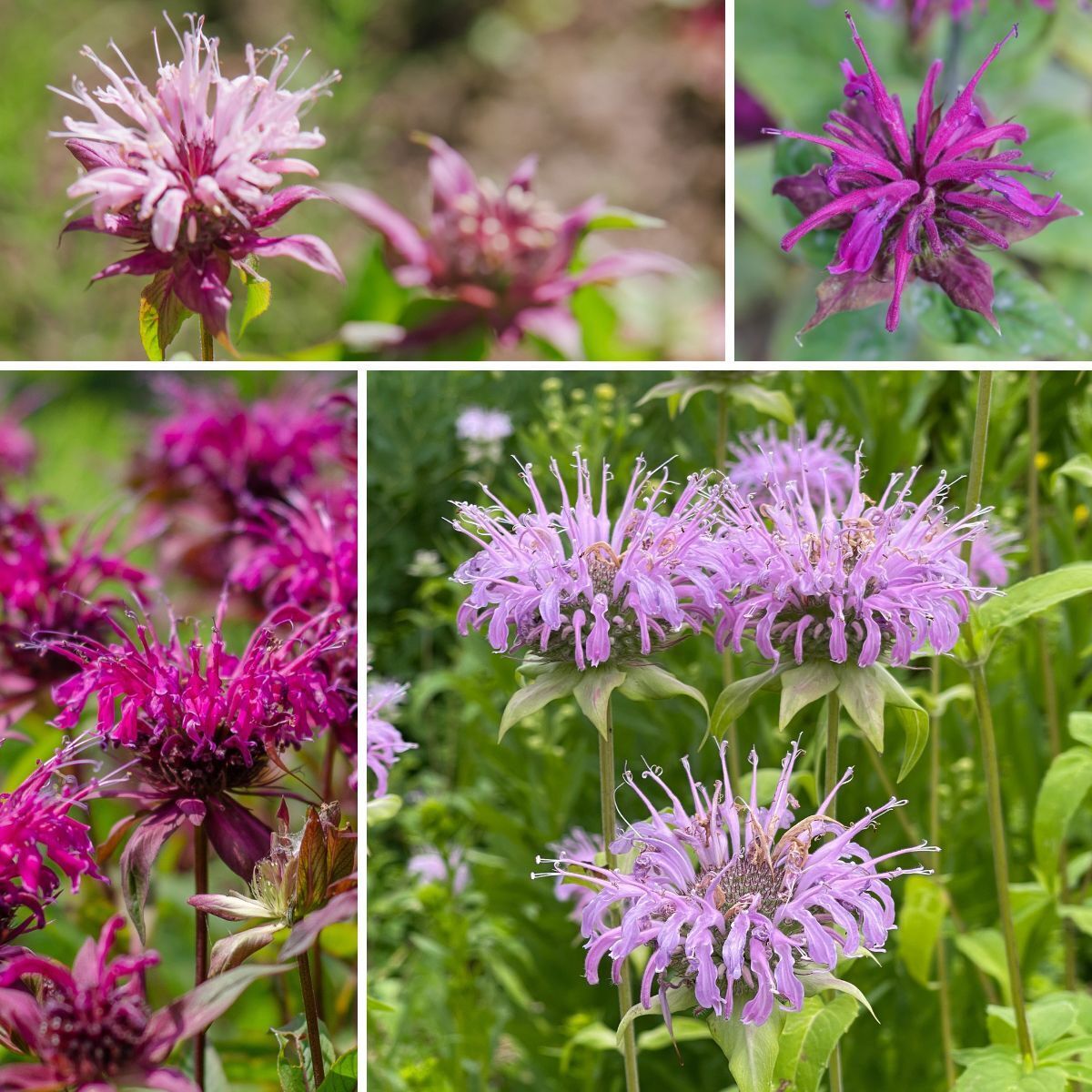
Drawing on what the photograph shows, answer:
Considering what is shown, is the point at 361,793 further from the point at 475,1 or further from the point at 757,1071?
the point at 475,1

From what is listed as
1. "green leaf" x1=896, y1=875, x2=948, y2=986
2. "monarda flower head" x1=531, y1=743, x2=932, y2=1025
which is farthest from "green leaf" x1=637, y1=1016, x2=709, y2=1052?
"monarda flower head" x1=531, y1=743, x2=932, y2=1025

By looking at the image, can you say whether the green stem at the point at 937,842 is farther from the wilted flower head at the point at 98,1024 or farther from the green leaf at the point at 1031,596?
the wilted flower head at the point at 98,1024

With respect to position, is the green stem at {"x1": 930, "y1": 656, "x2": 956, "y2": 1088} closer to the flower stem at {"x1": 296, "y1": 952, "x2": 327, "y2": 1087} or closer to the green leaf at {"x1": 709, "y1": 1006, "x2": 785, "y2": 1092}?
the green leaf at {"x1": 709, "y1": 1006, "x2": 785, "y2": 1092}

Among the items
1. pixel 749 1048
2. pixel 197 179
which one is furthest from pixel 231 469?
pixel 749 1048

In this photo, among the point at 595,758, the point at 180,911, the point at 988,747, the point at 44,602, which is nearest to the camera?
the point at 988,747

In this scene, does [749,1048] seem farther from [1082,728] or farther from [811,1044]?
[1082,728]

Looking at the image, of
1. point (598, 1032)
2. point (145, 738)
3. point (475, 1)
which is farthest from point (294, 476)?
point (475, 1)
